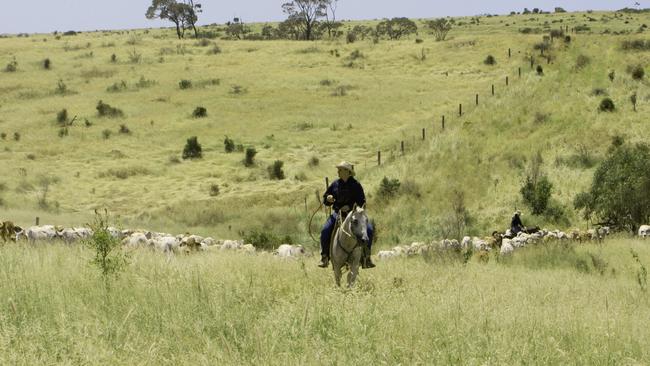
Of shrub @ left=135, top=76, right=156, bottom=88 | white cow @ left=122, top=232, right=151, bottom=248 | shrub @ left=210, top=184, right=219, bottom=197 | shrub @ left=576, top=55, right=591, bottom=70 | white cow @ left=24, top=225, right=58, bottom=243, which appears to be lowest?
shrub @ left=210, top=184, right=219, bottom=197

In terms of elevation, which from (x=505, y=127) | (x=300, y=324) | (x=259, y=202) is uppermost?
(x=300, y=324)

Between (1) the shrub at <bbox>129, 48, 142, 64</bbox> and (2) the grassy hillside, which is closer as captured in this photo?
(2) the grassy hillside

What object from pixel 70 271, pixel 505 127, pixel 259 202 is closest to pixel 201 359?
pixel 70 271

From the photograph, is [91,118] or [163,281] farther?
[91,118]

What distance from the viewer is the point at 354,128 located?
133 ft

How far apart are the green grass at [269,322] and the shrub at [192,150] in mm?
27322

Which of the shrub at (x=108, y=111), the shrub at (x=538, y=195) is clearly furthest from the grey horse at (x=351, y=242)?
the shrub at (x=108, y=111)

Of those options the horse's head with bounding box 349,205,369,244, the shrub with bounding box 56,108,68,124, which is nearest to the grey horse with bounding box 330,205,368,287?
the horse's head with bounding box 349,205,369,244

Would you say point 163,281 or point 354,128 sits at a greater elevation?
point 163,281

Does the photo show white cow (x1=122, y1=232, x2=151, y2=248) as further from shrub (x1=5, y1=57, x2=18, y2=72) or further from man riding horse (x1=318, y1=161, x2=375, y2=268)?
shrub (x1=5, y1=57, x2=18, y2=72)

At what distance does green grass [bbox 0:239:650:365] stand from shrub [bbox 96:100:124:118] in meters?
37.3

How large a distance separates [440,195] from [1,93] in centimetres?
4144

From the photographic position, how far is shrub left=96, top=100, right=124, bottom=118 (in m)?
44.2

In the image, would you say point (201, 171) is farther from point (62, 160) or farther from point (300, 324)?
point (300, 324)
